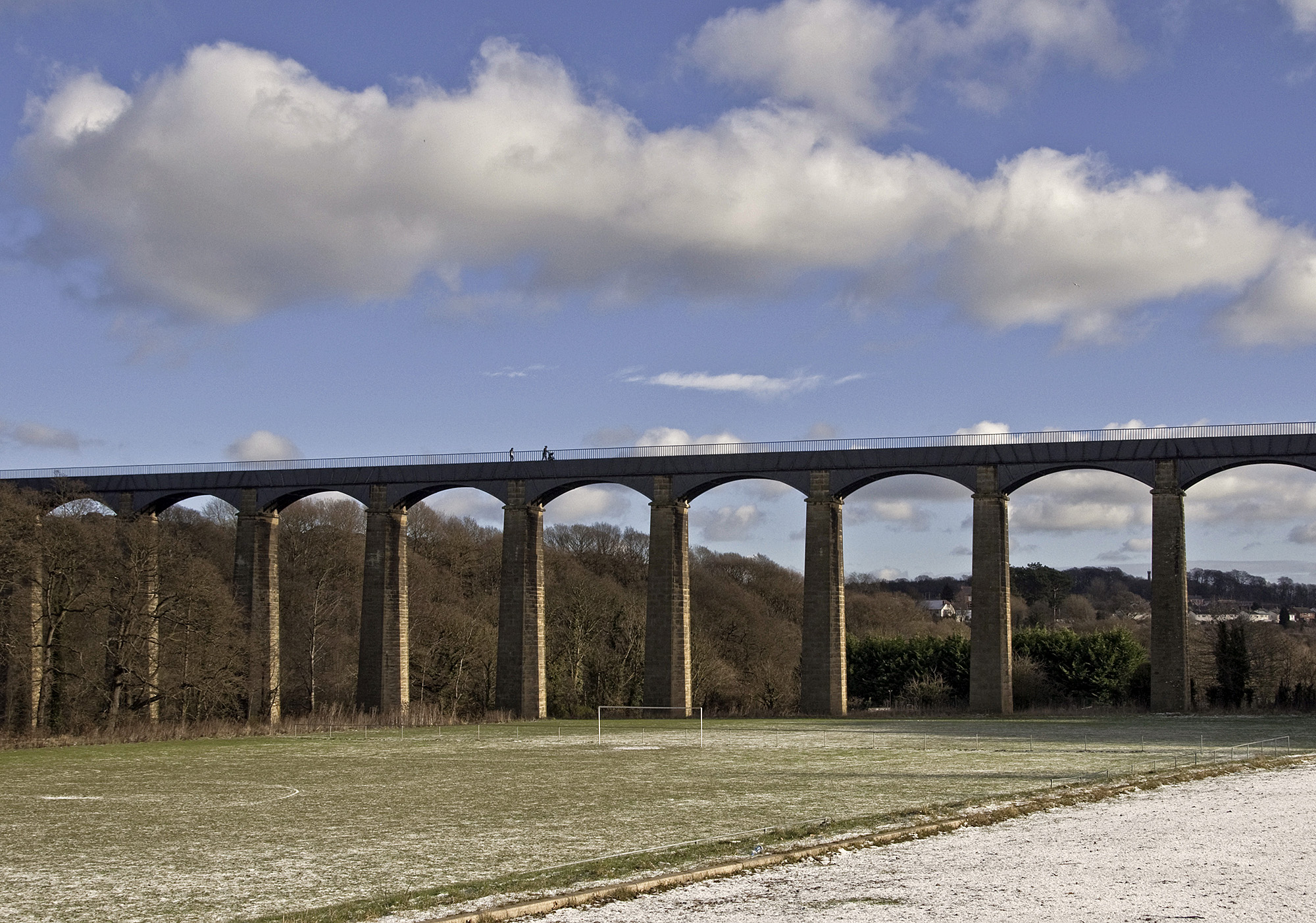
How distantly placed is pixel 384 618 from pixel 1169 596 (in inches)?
1178

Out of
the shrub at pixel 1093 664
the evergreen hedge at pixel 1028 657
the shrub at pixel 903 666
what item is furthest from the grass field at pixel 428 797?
the shrub at pixel 903 666

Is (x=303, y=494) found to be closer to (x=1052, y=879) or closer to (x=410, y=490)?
(x=410, y=490)

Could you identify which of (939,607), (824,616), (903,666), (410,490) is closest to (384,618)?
(410,490)

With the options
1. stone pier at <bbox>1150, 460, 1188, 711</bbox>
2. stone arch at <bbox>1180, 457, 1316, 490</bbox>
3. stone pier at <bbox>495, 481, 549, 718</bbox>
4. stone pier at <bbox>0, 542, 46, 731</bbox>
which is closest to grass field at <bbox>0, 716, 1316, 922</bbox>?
stone pier at <bbox>1150, 460, 1188, 711</bbox>

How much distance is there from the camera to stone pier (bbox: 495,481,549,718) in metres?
51.8

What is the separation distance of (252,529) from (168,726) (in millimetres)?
16687

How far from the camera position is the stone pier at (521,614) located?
51844 millimetres

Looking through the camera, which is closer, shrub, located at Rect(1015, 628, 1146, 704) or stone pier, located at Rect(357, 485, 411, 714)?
stone pier, located at Rect(357, 485, 411, 714)

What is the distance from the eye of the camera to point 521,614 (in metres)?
52.4

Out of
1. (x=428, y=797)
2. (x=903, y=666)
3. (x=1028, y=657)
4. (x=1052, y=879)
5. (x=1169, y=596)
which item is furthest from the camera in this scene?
(x=903, y=666)

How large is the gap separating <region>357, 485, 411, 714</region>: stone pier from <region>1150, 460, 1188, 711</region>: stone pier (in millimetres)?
28573

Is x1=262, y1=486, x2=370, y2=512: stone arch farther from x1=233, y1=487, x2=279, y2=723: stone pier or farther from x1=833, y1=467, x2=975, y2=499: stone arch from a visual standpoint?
x1=833, y1=467, x2=975, y2=499: stone arch

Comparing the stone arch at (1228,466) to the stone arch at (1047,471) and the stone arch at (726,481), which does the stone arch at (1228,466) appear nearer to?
the stone arch at (1047,471)

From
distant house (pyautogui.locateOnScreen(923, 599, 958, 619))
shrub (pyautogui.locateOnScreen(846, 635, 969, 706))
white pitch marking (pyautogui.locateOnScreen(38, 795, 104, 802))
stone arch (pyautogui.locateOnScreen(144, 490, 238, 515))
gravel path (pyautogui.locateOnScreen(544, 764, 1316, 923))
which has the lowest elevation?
distant house (pyautogui.locateOnScreen(923, 599, 958, 619))
